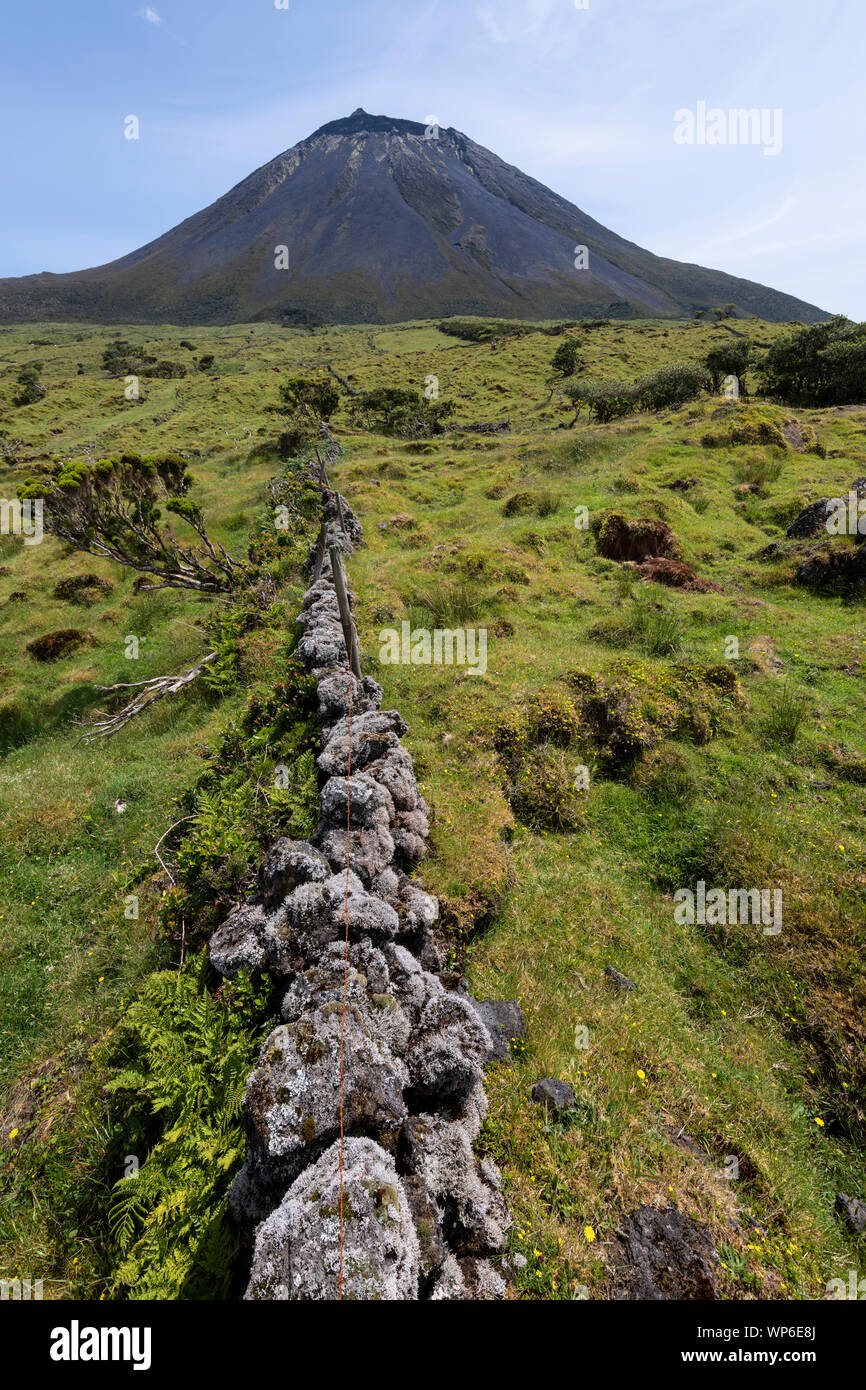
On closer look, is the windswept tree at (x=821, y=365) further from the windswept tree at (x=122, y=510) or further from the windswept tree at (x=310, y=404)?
the windswept tree at (x=122, y=510)

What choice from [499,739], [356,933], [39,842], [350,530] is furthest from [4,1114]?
[350,530]

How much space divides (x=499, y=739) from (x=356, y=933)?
548 cm

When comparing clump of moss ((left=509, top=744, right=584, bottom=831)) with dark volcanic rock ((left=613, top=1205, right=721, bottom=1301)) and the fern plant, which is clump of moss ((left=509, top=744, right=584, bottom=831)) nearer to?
dark volcanic rock ((left=613, top=1205, right=721, bottom=1301))

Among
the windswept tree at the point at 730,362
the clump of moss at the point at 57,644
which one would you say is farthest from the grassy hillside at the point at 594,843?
the windswept tree at the point at 730,362

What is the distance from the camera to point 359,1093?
3.80 m

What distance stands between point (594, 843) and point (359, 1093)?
5.81 m

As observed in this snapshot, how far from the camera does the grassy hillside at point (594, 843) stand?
4598 millimetres

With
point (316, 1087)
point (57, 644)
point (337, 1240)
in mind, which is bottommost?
A: point (337, 1240)

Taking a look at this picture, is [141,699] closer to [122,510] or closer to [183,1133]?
[122,510]

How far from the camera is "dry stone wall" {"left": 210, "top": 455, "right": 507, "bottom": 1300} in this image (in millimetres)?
3047

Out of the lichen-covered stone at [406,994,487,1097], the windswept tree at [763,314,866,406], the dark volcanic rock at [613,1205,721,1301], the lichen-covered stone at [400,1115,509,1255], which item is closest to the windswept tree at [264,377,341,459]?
the windswept tree at [763,314,866,406]

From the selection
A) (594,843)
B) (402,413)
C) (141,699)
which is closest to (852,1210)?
(594,843)
